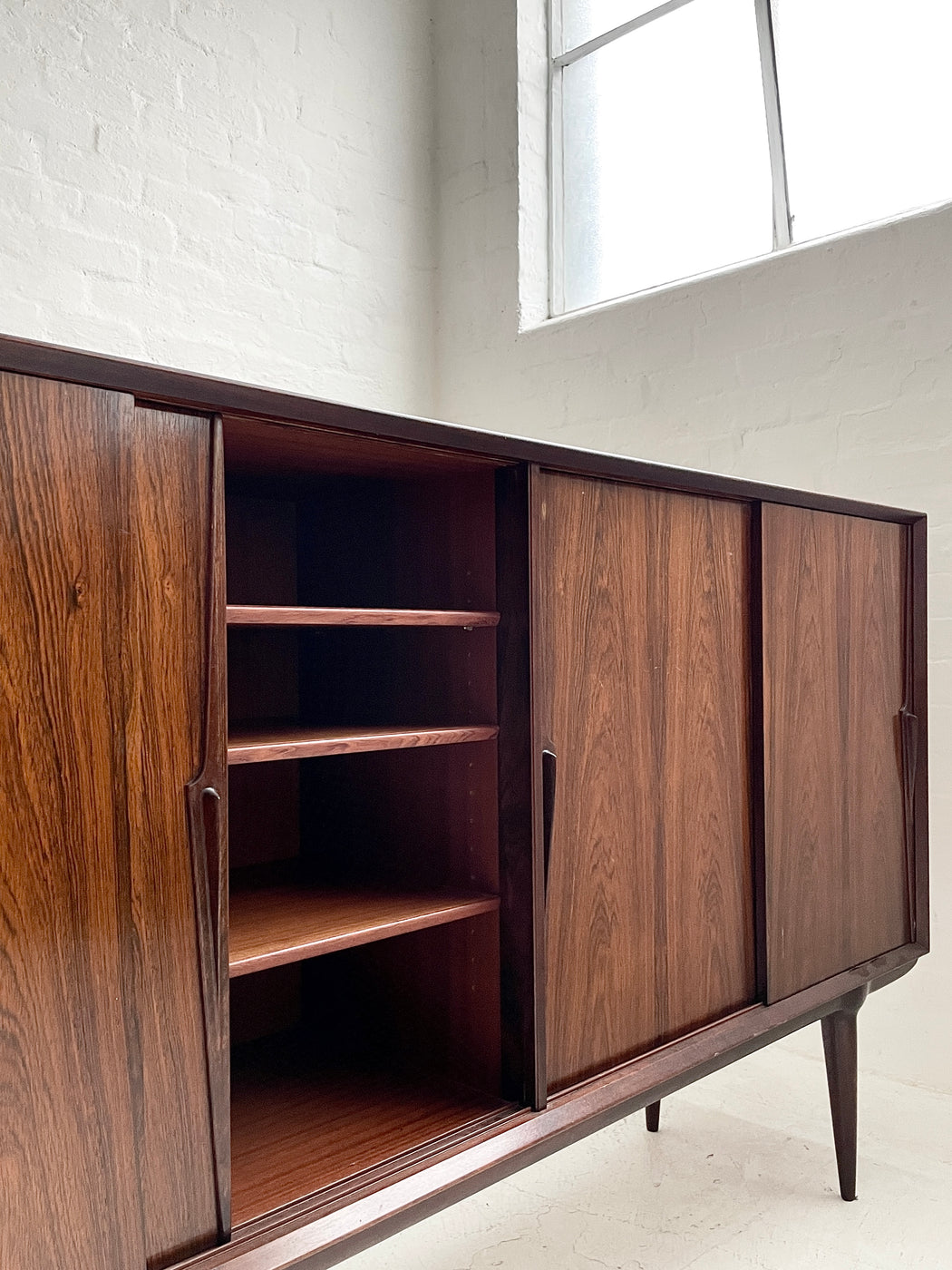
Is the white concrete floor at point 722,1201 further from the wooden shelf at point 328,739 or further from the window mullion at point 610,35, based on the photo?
the window mullion at point 610,35

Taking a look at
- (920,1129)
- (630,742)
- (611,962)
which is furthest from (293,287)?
(920,1129)

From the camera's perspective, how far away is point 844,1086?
1.86 m

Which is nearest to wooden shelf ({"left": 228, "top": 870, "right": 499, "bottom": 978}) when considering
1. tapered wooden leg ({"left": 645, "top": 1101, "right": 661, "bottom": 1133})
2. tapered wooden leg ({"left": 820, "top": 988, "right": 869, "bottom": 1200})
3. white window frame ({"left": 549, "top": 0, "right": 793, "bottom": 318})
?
tapered wooden leg ({"left": 820, "top": 988, "right": 869, "bottom": 1200})

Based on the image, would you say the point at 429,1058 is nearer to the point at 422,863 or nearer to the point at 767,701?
the point at 422,863

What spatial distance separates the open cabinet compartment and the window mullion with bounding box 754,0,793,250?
1.60 m

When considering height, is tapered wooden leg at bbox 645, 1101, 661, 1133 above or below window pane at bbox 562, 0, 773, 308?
below

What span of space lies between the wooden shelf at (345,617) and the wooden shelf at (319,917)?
344 mm

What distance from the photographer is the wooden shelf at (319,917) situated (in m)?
1.12

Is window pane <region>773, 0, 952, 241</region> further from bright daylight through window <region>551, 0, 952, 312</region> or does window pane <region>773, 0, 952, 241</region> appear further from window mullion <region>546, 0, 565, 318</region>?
window mullion <region>546, 0, 565, 318</region>

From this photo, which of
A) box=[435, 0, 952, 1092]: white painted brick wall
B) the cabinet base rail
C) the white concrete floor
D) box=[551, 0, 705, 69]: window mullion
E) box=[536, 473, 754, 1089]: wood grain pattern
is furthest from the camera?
box=[551, 0, 705, 69]: window mullion

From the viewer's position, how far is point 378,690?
157 centimetres

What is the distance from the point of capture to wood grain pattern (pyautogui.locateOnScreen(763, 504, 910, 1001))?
5.55 ft

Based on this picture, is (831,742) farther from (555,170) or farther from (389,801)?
(555,170)

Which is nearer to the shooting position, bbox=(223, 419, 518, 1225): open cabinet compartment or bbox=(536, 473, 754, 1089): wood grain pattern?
bbox=(223, 419, 518, 1225): open cabinet compartment
